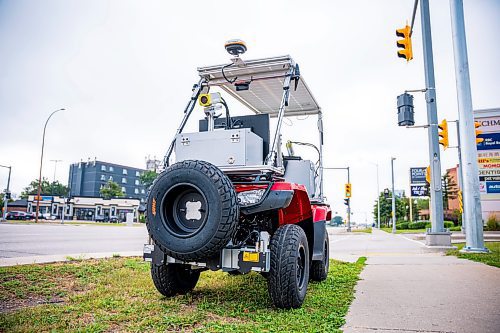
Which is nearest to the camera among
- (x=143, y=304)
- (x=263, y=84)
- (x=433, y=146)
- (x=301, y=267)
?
(x=143, y=304)

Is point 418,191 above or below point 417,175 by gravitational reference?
below

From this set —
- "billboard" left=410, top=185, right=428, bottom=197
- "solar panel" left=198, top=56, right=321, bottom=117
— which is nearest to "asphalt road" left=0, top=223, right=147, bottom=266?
"solar panel" left=198, top=56, right=321, bottom=117

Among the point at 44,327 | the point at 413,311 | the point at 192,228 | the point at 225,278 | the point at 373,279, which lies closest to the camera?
the point at 44,327

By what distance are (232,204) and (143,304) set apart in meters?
1.79

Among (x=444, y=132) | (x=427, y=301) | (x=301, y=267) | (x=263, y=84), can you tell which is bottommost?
(x=427, y=301)

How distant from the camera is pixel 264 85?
20.8 feet

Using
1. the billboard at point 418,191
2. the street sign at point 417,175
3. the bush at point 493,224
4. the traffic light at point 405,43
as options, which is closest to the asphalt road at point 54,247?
the traffic light at point 405,43

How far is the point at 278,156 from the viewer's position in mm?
5102

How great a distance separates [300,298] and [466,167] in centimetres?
902

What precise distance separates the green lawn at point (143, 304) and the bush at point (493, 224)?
30248 millimetres

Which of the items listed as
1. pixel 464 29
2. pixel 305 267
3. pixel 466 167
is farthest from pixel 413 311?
pixel 464 29

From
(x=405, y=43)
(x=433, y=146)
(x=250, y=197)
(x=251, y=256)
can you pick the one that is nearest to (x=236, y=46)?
(x=250, y=197)

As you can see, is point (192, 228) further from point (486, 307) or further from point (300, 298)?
point (486, 307)

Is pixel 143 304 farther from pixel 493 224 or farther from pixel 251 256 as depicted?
pixel 493 224
